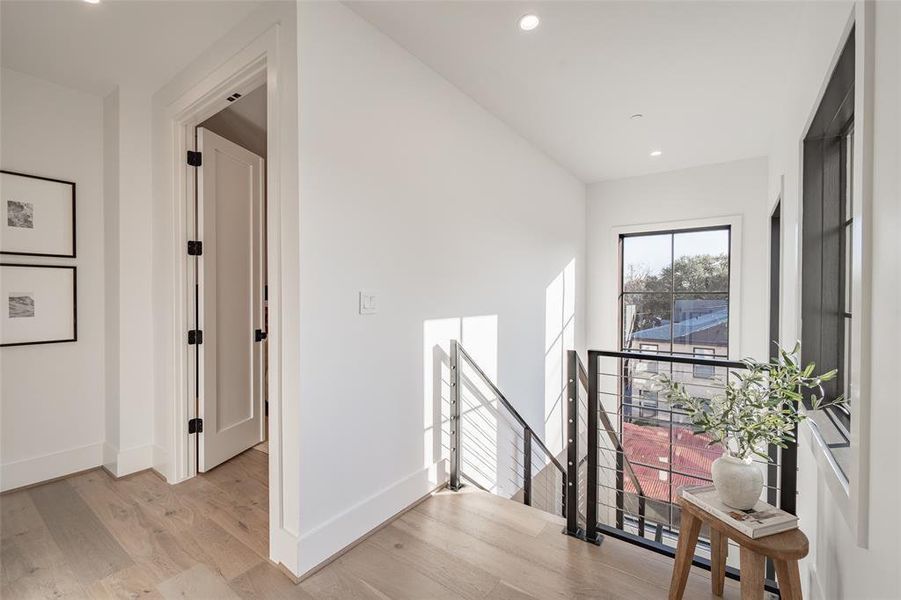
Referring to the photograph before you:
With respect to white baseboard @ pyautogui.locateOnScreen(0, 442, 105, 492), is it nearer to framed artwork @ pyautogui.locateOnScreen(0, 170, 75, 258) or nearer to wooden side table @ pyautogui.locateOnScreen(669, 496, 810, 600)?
framed artwork @ pyautogui.locateOnScreen(0, 170, 75, 258)

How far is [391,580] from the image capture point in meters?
1.81

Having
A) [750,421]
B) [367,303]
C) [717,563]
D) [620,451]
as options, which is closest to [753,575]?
[717,563]

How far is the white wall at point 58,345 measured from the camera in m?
2.54

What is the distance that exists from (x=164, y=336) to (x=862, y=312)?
342 centimetres

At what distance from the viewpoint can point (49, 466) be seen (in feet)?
8.74

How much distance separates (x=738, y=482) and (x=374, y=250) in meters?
1.87

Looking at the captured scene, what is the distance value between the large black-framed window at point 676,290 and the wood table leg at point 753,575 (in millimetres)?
3653

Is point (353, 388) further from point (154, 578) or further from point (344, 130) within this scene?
point (344, 130)

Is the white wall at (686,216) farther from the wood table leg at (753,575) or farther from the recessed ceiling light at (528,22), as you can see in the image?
the wood table leg at (753,575)

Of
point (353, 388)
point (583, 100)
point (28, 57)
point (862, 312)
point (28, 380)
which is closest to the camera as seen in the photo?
point (862, 312)

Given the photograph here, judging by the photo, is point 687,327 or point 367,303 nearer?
point 367,303

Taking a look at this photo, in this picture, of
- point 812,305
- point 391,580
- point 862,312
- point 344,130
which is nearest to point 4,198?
point 344,130

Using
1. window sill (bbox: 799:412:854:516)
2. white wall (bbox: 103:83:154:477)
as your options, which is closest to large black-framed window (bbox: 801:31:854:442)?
window sill (bbox: 799:412:854:516)

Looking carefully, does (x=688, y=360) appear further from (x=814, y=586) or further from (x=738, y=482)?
(x=814, y=586)
